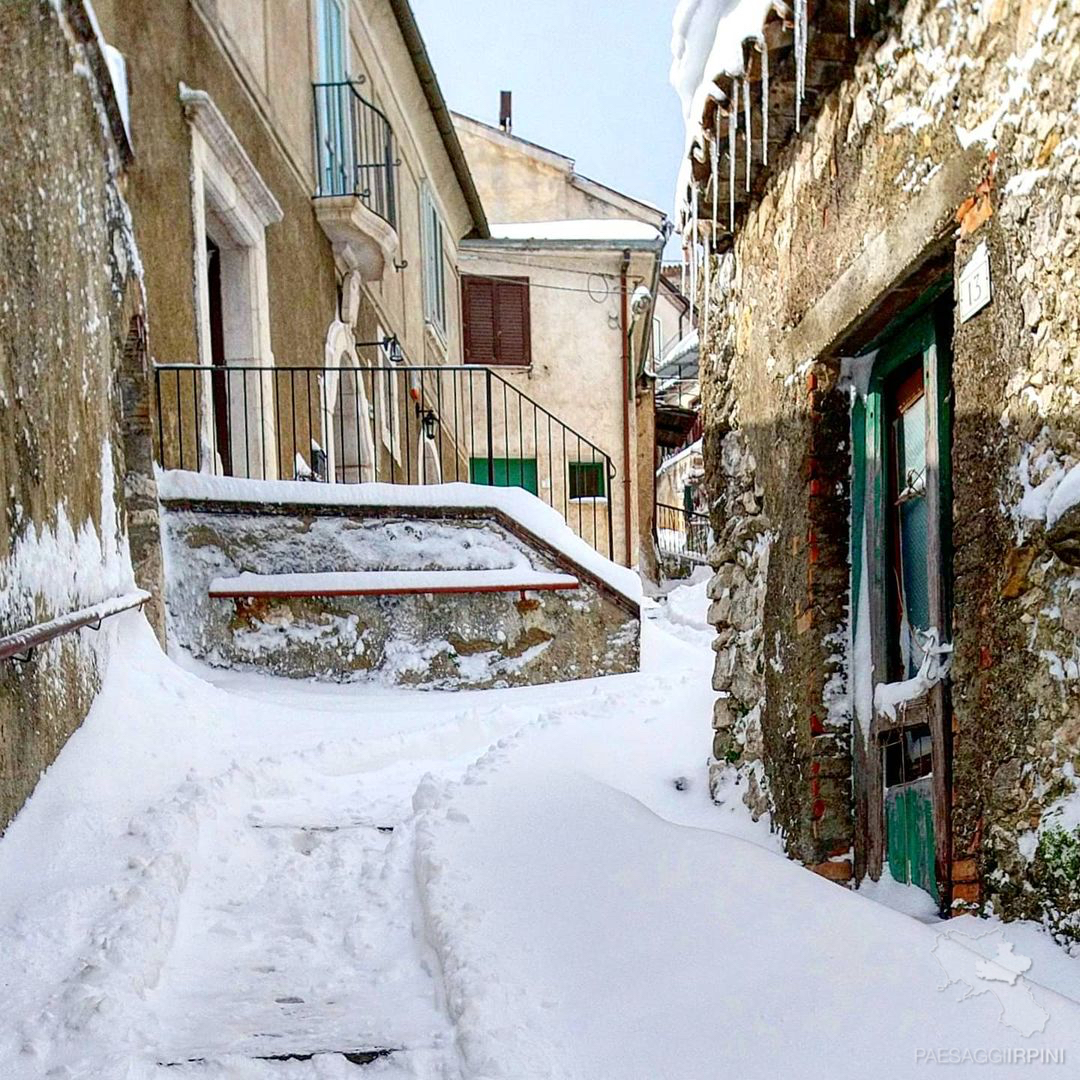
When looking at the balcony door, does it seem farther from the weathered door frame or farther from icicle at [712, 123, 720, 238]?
the weathered door frame

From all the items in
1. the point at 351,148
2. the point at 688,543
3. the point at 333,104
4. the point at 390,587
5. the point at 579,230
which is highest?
the point at 579,230

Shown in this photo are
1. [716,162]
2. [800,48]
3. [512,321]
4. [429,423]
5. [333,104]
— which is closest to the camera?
[800,48]

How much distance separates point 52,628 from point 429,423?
27.3ft

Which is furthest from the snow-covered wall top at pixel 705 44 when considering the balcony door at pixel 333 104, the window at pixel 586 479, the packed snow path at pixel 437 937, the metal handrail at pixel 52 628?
the window at pixel 586 479

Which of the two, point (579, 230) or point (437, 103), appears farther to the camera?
point (579, 230)

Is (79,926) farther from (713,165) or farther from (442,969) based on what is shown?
(713,165)

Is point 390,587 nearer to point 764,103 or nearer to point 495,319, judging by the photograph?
point 764,103

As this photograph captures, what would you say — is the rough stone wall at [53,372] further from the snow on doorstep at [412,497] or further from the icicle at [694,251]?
the icicle at [694,251]

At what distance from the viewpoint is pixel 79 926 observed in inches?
99.7

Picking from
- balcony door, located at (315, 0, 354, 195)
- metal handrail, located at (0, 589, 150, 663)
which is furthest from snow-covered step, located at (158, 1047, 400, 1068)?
balcony door, located at (315, 0, 354, 195)

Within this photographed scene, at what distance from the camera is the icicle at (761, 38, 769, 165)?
290cm

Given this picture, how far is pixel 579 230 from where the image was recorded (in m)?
17.4

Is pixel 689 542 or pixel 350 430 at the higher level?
pixel 350 430

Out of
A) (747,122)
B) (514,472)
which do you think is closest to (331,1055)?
(747,122)
